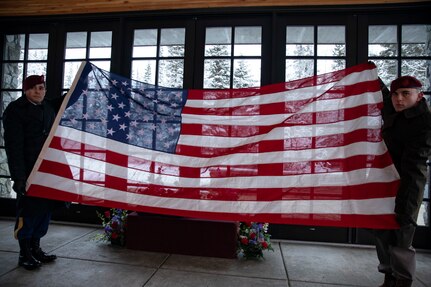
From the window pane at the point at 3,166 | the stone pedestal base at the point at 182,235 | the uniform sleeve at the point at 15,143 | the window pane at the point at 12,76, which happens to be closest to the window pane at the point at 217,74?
the stone pedestal base at the point at 182,235

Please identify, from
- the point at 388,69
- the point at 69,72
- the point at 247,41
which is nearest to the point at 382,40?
the point at 388,69

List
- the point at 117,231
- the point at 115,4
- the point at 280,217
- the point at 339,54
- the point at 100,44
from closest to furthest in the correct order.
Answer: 1. the point at 280,217
2. the point at 117,231
3. the point at 339,54
4. the point at 115,4
5. the point at 100,44

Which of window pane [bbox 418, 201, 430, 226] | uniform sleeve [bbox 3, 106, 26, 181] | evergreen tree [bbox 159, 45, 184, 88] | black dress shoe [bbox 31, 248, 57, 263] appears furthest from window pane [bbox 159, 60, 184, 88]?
window pane [bbox 418, 201, 430, 226]

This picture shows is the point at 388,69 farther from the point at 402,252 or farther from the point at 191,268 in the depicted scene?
the point at 191,268

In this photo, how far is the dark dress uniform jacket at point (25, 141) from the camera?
84.6 inches

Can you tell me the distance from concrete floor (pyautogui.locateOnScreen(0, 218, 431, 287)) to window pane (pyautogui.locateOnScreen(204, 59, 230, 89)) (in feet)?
6.26


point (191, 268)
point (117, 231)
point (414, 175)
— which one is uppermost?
point (414, 175)

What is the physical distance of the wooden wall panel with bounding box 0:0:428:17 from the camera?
3098mm

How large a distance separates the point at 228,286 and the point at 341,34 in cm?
287

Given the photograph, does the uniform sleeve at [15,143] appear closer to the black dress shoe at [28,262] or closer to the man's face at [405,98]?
the black dress shoe at [28,262]

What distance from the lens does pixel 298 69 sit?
126 inches

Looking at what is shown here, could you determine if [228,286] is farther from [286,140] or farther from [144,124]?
[144,124]

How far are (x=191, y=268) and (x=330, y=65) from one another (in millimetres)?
2584

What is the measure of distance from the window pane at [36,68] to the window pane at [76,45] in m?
0.38
